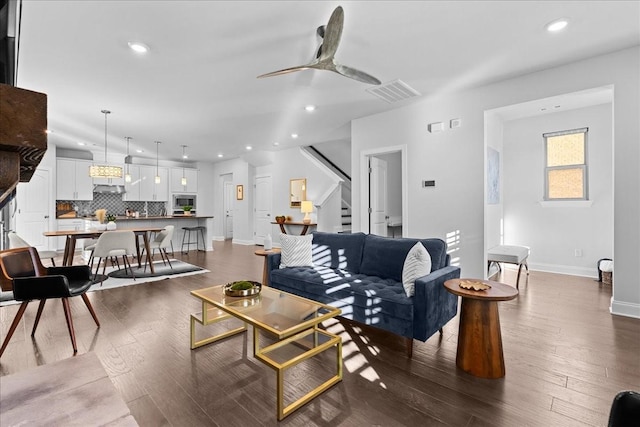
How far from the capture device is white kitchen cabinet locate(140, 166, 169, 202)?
9.18 m

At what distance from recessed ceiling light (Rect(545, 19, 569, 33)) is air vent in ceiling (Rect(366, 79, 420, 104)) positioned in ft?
5.07

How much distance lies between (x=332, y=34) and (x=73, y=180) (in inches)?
336

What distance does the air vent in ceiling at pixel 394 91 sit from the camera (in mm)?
4065

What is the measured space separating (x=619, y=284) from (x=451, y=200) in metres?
2.01

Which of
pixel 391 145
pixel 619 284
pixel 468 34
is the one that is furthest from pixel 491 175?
pixel 468 34

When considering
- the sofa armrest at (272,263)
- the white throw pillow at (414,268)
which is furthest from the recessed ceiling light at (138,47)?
the white throw pillow at (414,268)

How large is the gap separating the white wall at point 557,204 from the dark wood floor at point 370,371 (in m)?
1.90

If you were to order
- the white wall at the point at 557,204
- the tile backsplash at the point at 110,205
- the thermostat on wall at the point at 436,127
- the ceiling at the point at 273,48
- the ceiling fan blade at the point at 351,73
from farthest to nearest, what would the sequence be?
the tile backsplash at the point at 110,205, the white wall at the point at 557,204, the thermostat on wall at the point at 436,127, the ceiling fan blade at the point at 351,73, the ceiling at the point at 273,48

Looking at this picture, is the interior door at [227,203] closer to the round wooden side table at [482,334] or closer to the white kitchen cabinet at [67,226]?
the white kitchen cabinet at [67,226]

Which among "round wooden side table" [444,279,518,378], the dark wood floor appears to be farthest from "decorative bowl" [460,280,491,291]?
the dark wood floor

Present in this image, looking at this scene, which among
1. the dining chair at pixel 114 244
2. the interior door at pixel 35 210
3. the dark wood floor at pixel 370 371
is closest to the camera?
the dark wood floor at pixel 370 371

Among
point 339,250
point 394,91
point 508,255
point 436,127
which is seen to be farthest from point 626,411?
point 436,127

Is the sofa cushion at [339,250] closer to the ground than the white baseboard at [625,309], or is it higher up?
higher up

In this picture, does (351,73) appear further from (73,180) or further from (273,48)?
(73,180)
